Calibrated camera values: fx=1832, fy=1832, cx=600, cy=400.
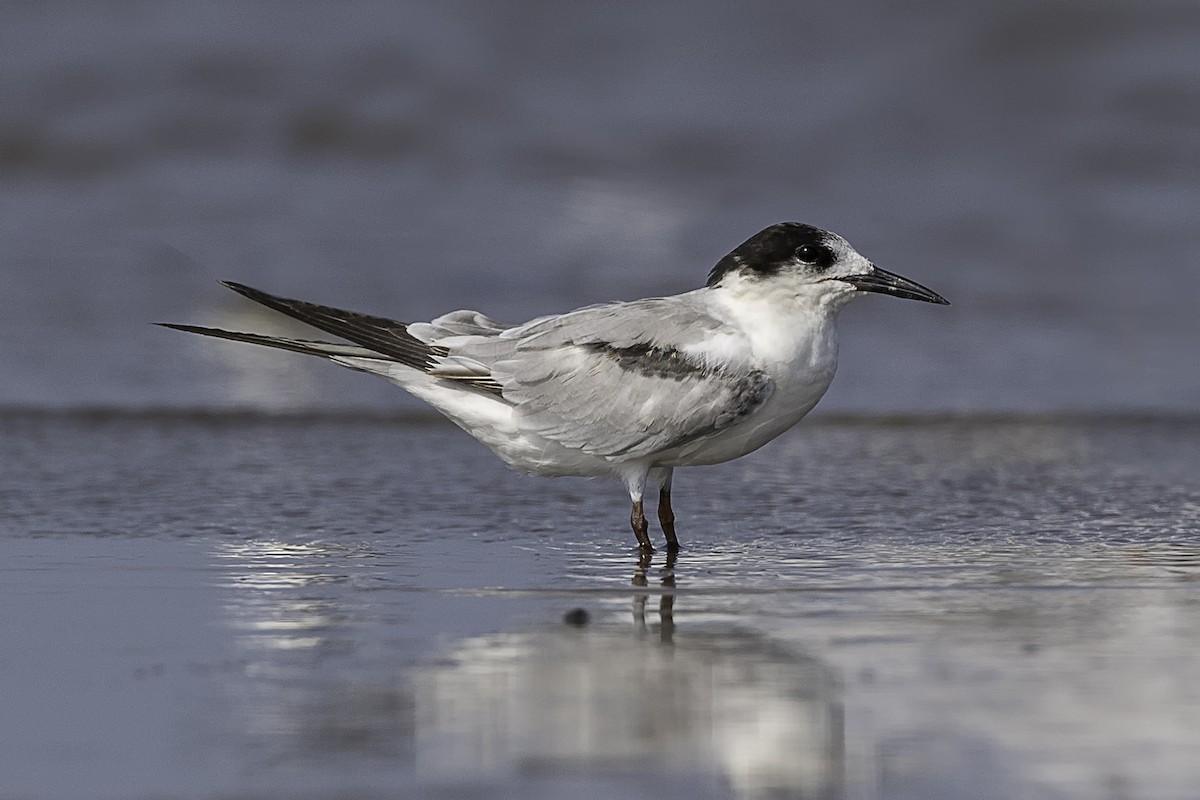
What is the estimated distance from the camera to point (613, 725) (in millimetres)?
3113

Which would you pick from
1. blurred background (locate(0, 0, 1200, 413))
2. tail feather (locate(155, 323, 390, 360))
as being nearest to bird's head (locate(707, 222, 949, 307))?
tail feather (locate(155, 323, 390, 360))

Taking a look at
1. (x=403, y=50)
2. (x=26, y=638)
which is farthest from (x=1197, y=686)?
(x=403, y=50)

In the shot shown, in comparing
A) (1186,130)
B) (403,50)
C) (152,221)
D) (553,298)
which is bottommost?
(553,298)

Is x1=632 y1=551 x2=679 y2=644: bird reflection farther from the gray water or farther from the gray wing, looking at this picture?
the gray wing

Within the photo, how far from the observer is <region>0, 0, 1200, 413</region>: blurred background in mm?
8242

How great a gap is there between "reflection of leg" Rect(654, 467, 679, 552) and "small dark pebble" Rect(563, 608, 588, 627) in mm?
947

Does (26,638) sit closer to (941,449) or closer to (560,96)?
(941,449)

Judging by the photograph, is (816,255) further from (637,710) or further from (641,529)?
(637,710)

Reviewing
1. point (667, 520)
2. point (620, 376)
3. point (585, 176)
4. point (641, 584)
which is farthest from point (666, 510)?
point (585, 176)

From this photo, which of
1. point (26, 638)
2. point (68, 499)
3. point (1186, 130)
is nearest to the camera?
point (26, 638)

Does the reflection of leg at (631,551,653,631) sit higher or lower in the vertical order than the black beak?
lower

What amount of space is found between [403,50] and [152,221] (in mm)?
3146

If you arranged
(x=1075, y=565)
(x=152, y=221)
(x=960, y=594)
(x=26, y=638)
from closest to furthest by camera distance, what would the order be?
(x=26, y=638) < (x=960, y=594) < (x=1075, y=565) < (x=152, y=221)

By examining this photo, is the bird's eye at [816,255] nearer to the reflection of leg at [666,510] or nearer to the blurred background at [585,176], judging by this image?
the reflection of leg at [666,510]
